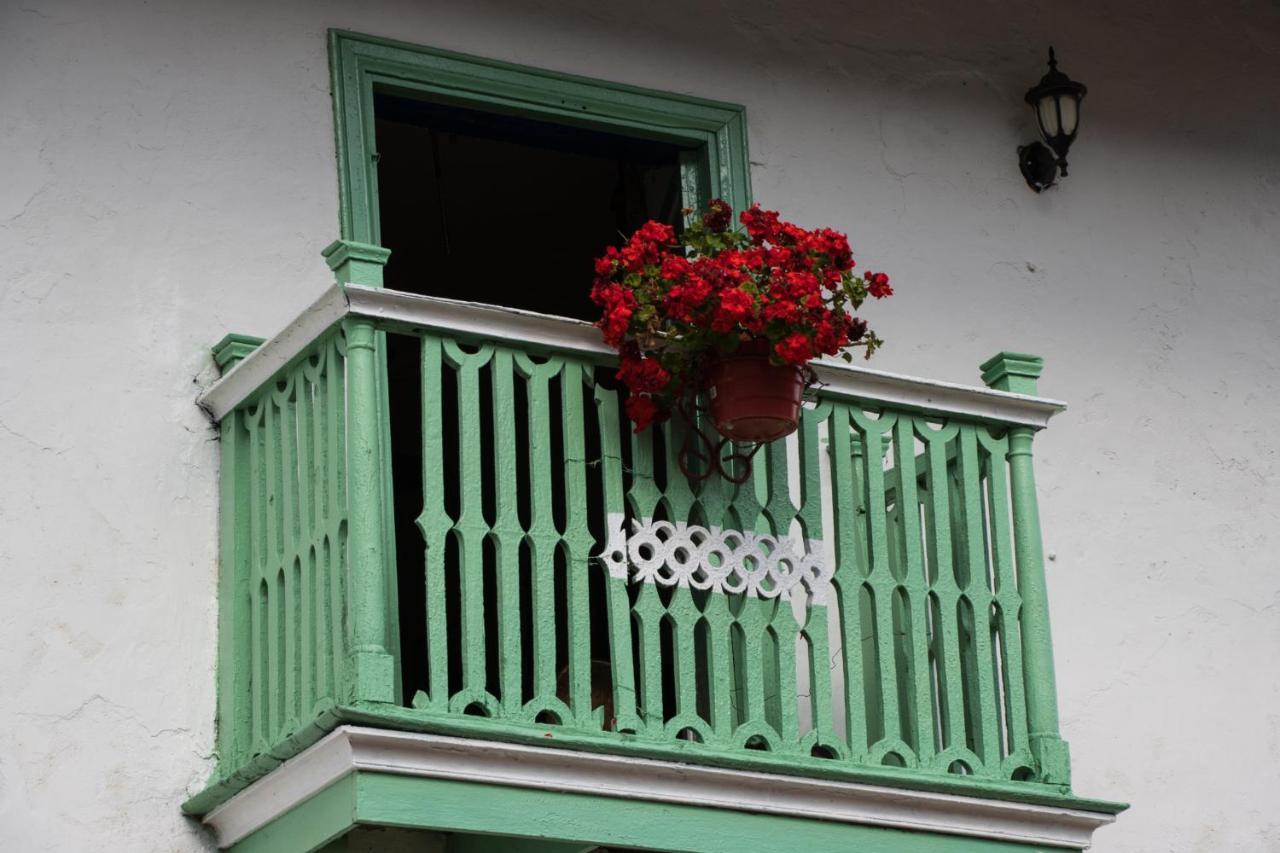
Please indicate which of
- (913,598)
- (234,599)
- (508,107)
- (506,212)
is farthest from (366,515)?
(506,212)

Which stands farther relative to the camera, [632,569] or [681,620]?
[632,569]

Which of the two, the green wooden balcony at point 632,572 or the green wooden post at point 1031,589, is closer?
the green wooden balcony at point 632,572

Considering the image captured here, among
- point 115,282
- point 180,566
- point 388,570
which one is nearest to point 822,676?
point 388,570

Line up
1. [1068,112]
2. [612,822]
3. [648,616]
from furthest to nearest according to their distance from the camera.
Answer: [1068,112], [648,616], [612,822]

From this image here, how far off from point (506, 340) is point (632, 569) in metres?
0.83

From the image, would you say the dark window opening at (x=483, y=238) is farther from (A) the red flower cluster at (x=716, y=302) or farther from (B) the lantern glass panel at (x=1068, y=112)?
(A) the red flower cluster at (x=716, y=302)

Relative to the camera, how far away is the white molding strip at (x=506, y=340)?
5.92m

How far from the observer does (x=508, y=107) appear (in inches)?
291

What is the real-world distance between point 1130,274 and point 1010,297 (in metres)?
0.53

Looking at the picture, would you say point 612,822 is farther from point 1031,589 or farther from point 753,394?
point 1031,589

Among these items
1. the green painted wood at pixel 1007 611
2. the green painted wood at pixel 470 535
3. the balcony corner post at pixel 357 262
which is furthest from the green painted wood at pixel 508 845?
the balcony corner post at pixel 357 262

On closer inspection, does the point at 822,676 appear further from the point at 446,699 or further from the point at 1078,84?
the point at 1078,84

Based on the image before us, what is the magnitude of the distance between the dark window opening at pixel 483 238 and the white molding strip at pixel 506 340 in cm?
150

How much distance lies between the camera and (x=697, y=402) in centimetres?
648
